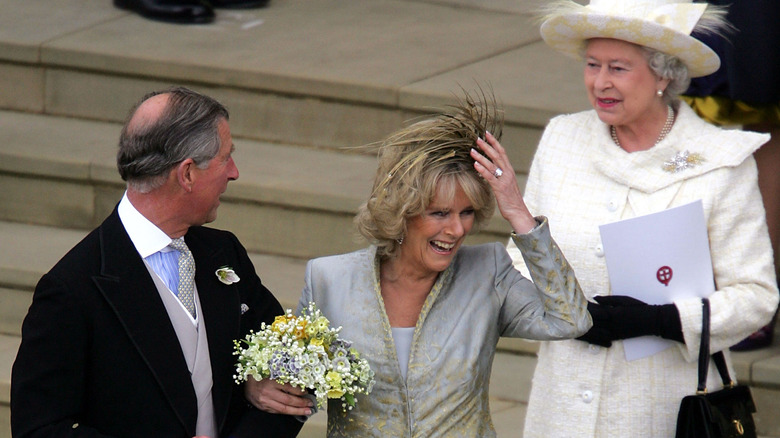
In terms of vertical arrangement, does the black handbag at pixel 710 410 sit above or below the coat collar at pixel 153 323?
below

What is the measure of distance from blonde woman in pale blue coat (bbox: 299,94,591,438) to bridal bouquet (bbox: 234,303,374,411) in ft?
0.46

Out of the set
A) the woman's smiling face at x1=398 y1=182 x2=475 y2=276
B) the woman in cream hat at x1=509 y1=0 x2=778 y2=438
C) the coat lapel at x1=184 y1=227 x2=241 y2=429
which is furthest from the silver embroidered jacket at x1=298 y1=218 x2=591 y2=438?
the woman in cream hat at x1=509 y1=0 x2=778 y2=438

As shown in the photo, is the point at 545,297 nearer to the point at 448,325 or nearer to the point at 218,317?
the point at 448,325

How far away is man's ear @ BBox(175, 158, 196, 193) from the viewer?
9.26ft

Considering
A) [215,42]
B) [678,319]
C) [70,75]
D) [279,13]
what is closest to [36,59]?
[70,75]

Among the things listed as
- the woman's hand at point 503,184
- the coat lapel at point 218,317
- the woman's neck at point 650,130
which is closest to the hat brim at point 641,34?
the woman's neck at point 650,130

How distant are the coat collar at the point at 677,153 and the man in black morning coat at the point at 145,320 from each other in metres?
1.10

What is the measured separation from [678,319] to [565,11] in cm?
87

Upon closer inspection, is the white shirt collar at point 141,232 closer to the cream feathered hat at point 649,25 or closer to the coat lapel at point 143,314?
the coat lapel at point 143,314

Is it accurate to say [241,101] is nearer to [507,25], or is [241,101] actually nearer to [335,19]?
[335,19]

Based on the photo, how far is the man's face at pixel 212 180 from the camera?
113 inches

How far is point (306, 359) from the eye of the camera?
2789mm

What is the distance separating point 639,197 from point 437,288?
27.6 inches

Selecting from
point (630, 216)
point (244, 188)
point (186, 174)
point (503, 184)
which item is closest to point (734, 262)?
point (630, 216)
